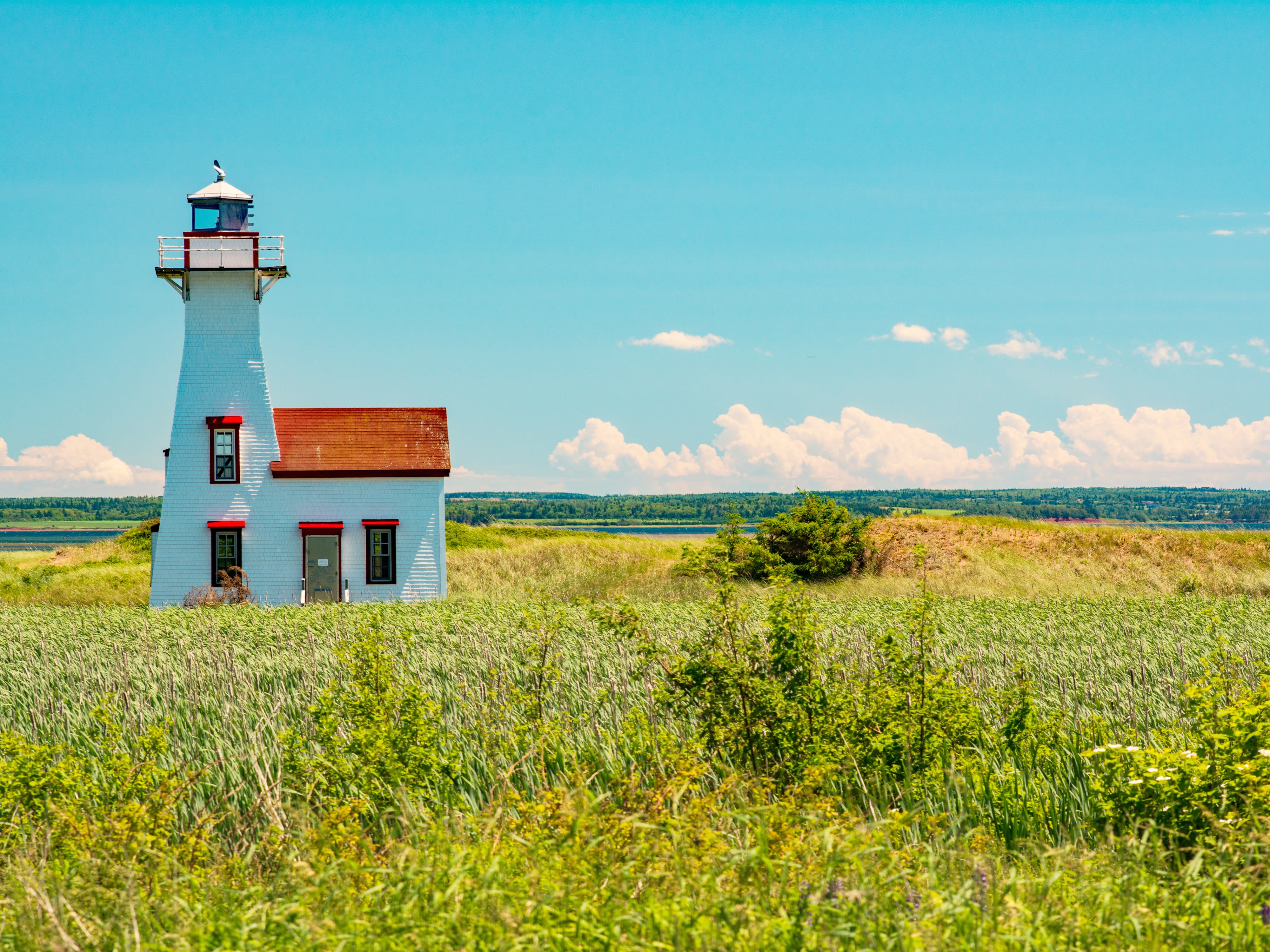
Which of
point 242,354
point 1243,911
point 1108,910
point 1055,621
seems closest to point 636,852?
point 1108,910

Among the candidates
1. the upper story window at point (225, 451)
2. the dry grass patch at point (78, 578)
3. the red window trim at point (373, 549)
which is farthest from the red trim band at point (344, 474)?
the dry grass patch at point (78, 578)

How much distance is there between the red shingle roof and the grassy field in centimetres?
1398

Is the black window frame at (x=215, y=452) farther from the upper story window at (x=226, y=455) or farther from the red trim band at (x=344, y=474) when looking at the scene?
the red trim band at (x=344, y=474)

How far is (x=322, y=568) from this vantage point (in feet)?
88.0

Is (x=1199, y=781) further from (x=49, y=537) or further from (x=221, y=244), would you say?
(x=49, y=537)

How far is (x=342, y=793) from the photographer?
6.04 m

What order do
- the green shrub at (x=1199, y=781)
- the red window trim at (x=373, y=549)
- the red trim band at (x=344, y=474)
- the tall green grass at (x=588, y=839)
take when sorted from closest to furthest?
1. the tall green grass at (x=588, y=839)
2. the green shrub at (x=1199, y=781)
3. the red trim band at (x=344, y=474)
4. the red window trim at (x=373, y=549)

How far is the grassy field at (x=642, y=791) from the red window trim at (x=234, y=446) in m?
13.8

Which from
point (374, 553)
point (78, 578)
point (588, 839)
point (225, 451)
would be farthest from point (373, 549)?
point (588, 839)

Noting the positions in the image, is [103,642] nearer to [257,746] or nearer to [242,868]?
[257,746]

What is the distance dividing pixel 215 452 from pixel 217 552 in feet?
9.82

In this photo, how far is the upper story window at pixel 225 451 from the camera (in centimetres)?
2620

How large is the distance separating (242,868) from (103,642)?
11402 mm

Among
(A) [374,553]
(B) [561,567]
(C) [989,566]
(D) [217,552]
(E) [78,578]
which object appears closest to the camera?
(D) [217,552]
